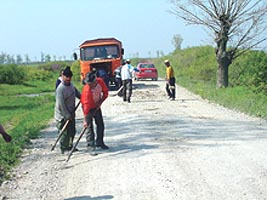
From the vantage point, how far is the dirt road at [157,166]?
7469 mm

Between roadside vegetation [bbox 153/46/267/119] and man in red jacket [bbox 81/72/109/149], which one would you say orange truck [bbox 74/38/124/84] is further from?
man in red jacket [bbox 81/72/109/149]

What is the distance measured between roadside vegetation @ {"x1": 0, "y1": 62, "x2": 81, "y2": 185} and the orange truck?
319 centimetres

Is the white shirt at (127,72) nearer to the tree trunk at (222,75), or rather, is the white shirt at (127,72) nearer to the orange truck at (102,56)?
the tree trunk at (222,75)

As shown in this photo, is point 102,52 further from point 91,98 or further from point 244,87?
point 91,98

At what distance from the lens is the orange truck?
29031 millimetres

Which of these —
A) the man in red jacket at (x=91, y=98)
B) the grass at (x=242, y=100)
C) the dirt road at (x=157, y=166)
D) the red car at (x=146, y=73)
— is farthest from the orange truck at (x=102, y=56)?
the man in red jacket at (x=91, y=98)

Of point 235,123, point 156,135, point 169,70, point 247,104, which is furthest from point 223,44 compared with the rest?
point 156,135

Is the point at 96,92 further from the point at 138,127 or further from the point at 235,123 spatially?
the point at 235,123

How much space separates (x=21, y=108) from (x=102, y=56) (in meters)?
5.66

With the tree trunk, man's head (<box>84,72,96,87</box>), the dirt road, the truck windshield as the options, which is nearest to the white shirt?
the dirt road

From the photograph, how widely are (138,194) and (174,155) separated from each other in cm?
263

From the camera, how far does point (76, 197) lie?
744cm

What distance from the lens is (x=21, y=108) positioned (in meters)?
27.5

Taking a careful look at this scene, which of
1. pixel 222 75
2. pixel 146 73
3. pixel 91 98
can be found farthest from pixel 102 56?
pixel 91 98
